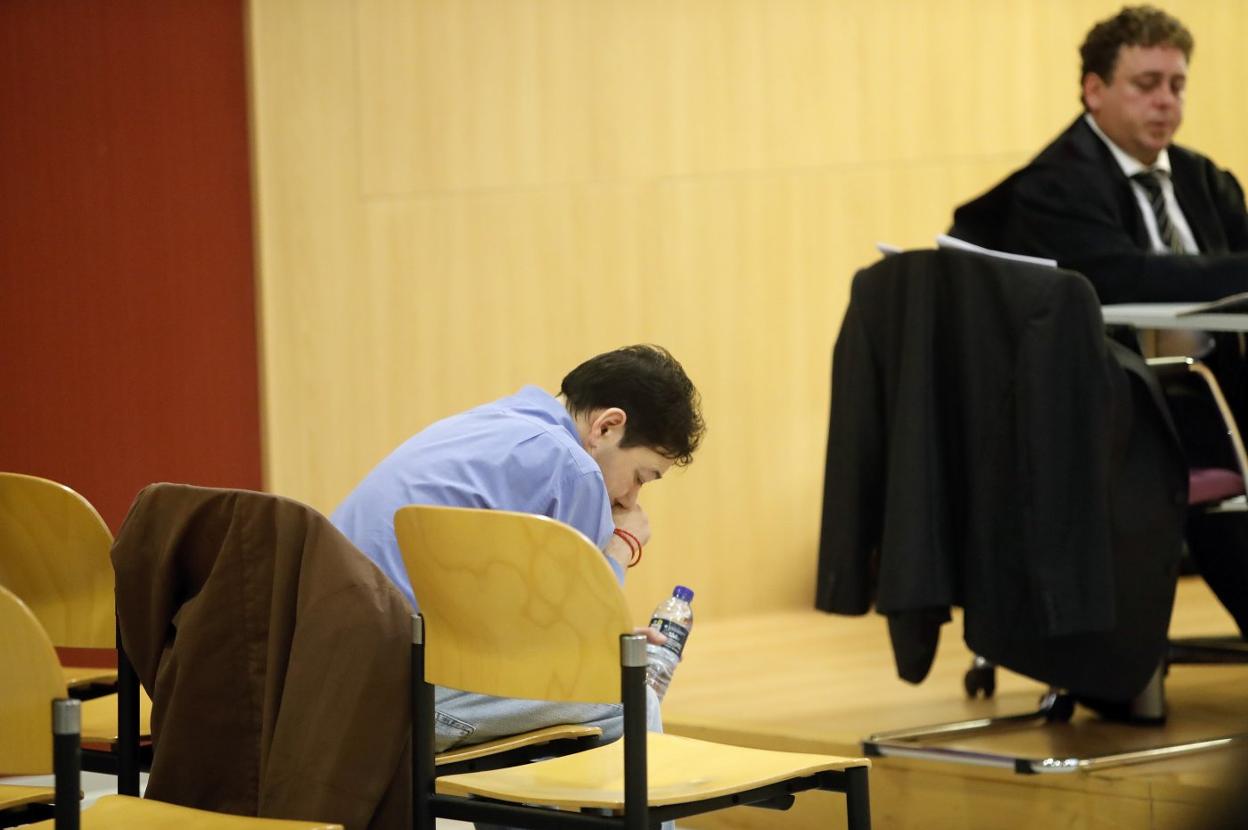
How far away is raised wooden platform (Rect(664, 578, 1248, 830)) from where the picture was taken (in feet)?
9.59

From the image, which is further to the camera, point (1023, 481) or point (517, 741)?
point (1023, 481)

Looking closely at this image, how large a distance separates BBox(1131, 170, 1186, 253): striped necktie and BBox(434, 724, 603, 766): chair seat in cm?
186

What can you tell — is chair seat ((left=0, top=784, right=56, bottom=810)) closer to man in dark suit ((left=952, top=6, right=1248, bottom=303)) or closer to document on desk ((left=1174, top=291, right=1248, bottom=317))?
document on desk ((left=1174, top=291, right=1248, bottom=317))

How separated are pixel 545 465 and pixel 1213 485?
4.81 ft

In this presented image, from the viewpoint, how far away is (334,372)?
14.9ft

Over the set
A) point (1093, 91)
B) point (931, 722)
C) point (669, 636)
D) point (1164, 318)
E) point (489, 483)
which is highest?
point (1093, 91)

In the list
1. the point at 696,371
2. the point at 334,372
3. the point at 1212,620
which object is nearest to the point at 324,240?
the point at 334,372

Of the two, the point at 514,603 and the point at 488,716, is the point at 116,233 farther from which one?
the point at 514,603

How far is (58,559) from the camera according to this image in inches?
95.2

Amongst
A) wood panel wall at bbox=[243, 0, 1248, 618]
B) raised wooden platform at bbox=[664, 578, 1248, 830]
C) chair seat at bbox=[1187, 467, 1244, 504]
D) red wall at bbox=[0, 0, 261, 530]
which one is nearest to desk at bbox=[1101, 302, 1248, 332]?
chair seat at bbox=[1187, 467, 1244, 504]

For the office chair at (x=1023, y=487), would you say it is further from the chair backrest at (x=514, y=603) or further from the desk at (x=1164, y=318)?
the chair backrest at (x=514, y=603)

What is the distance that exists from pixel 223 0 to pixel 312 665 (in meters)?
2.78

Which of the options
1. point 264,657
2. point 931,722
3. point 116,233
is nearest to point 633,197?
point 116,233

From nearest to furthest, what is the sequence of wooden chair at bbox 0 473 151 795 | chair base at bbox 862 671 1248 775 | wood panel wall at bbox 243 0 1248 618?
1. wooden chair at bbox 0 473 151 795
2. chair base at bbox 862 671 1248 775
3. wood panel wall at bbox 243 0 1248 618
